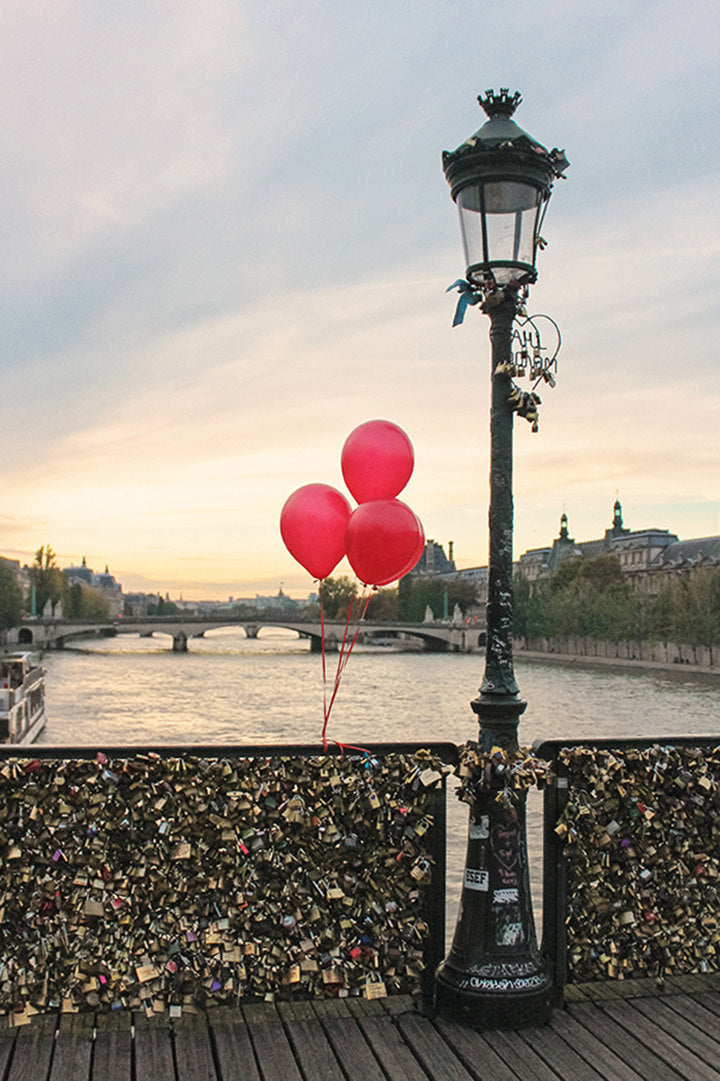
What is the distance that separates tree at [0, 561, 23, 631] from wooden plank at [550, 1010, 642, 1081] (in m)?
79.0

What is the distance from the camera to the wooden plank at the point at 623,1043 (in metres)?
4.13

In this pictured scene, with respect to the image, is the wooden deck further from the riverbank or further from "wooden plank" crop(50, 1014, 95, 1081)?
the riverbank

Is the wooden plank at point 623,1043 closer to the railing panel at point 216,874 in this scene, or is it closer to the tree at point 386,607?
the railing panel at point 216,874

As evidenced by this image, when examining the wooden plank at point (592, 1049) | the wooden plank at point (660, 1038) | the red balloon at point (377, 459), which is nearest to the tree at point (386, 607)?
the red balloon at point (377, 459)

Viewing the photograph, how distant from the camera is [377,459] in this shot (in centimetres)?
525

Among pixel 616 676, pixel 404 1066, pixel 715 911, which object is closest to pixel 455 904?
pixel 715 911

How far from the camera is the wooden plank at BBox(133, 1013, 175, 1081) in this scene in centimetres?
407

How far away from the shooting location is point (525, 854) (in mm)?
4895

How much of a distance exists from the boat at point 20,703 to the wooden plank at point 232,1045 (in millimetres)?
21852

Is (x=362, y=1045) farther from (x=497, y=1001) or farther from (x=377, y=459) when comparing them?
(x=377, y=459)

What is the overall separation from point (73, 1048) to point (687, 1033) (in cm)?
261

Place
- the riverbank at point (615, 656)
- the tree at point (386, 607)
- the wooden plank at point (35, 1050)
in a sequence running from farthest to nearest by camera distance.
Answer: the tree at point (386, 607) → the riverbank at point (615, 656) → the wooden plank at point (35, 1050)

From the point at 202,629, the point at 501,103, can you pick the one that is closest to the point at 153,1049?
the point at 501,103

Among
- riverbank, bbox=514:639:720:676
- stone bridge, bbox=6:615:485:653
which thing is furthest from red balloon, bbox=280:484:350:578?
stone bridge, bbox=6:615:485:653
